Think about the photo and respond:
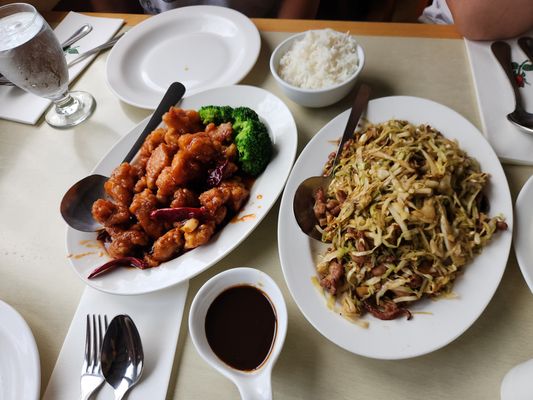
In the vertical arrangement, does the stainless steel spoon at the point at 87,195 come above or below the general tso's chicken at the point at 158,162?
below

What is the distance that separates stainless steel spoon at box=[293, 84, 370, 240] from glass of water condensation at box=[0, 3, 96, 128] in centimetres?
137

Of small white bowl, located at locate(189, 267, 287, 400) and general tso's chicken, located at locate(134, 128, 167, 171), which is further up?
general tso's chicken, located at locate(134, 128, 167, 171)

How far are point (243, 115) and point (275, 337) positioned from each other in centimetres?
97

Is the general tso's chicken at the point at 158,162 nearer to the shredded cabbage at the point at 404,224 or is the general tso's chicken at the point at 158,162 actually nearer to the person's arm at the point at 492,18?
the shredded cabbage at the point at 404,224

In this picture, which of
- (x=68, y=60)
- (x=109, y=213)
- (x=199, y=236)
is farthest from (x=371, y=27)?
(x=68, y=60)

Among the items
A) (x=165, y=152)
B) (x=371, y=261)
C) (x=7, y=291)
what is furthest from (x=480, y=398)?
(x=7, y=291)

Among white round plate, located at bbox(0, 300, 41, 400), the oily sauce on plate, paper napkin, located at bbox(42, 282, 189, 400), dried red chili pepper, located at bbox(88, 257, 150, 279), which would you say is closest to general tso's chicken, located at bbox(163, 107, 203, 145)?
dried red chili pepper, located at bbox(88, 257, 150, 279)

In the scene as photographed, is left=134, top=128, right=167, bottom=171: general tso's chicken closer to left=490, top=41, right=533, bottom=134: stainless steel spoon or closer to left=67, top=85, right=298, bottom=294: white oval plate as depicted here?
left=67, top=85, right=298, bottom=294: white oval plate

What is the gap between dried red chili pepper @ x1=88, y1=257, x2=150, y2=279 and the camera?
1.41 metres

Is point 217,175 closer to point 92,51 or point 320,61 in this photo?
point 320,61

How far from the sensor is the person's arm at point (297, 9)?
2691mm

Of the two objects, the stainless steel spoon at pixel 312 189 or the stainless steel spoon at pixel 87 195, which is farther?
the stainless steel spoon at pixel 87 195

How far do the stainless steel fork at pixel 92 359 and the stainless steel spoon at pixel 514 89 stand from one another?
1765mm

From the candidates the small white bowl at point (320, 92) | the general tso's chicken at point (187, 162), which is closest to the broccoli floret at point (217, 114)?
the general tso's chicken at point (187, 162)
